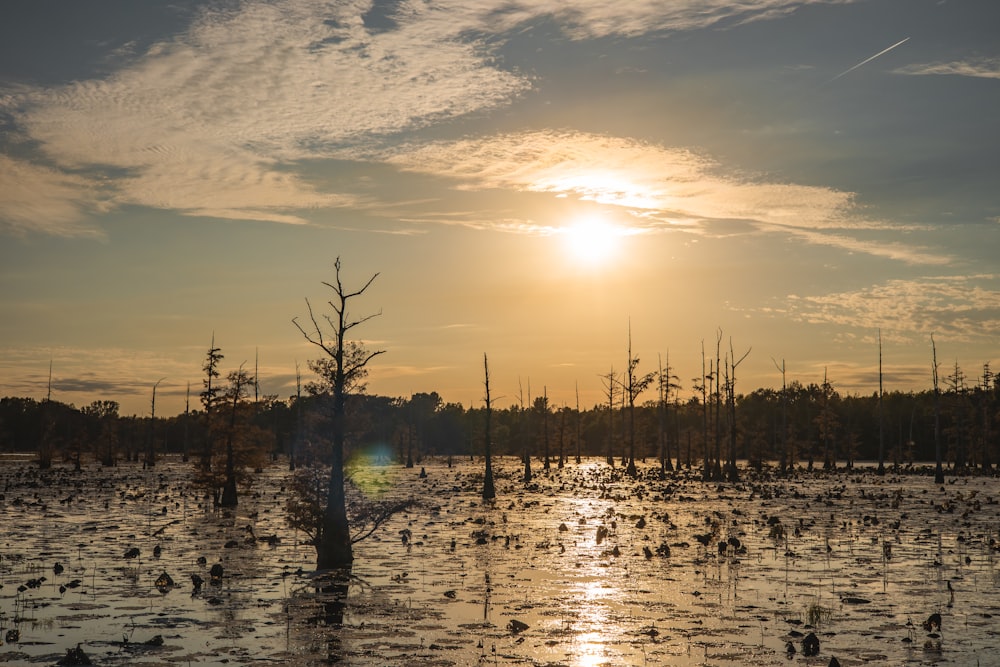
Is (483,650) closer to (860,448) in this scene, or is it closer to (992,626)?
(992,626)

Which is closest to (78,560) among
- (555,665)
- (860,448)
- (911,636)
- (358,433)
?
(358,433)

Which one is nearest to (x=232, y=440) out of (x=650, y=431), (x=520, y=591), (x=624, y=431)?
(x=520, y=591)

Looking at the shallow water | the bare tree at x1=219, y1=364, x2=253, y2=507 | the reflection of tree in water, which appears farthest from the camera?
the bare tree at x1=219, y1=364, x2=253, y2=507

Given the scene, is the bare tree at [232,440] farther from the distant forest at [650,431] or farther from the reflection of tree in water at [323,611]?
the reflection of tree in water at [323,611]

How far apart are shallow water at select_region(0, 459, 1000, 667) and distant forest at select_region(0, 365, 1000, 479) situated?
4.29 metres

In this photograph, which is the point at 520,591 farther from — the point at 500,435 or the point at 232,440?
the point at 500,435

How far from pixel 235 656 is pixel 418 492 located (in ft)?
137

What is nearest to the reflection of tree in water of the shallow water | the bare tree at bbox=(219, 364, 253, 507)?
the shallow water

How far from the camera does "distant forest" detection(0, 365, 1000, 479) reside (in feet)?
158

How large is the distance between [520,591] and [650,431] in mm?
137162

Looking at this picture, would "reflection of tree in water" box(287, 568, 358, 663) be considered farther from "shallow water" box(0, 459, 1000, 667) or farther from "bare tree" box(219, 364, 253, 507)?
"bare tree" box(219, 364, 253, 507)

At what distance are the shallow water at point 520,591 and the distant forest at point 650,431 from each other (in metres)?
4.29

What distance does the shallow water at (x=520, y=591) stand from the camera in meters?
14.6

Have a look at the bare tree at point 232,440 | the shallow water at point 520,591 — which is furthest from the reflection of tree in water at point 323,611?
the bare tree at point 232,440
